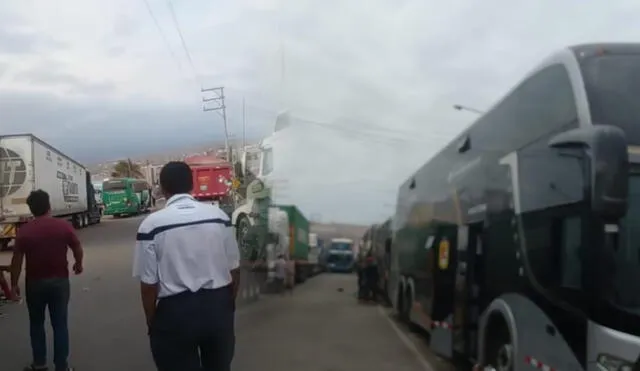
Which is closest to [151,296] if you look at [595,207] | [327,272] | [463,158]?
[595,207]

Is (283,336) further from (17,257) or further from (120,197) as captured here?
(120,197)

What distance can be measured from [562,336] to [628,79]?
1.62 meters

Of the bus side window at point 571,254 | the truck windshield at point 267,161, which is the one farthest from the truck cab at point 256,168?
the bus side window at point 571,254

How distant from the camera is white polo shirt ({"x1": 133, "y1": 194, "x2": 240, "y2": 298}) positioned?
3.46m

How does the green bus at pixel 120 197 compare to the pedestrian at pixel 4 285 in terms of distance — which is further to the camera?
the green bus at pixel 120 197

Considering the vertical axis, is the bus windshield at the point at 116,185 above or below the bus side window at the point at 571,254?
above

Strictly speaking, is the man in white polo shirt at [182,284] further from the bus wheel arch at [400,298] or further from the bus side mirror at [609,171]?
the bus wheel arch at [400,298]

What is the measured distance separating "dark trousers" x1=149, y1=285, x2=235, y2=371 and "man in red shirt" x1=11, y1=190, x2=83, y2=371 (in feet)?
8.03

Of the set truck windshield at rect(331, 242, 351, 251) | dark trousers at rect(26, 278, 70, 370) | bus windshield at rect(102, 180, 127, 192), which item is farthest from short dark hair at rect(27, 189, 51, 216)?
bus windshield at rect(102, 180, 127, 192)

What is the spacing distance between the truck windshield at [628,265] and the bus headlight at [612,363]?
0.91 ft

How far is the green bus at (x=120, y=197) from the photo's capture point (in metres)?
43.6

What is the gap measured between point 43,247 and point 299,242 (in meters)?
3.40

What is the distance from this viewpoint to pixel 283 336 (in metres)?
7.93

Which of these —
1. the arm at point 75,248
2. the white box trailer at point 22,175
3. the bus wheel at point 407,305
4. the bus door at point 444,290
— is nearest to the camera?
the arm at point 75,248
